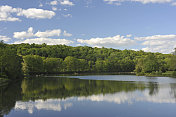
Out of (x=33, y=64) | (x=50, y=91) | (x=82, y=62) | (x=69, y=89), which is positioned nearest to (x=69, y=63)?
(x=82, y=62)

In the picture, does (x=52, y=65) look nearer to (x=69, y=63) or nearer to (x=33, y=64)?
(x=69, y=63)

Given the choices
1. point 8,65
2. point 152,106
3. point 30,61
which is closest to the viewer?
point 152,106

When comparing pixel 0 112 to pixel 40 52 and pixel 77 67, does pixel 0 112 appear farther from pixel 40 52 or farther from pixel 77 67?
pixel 40 52

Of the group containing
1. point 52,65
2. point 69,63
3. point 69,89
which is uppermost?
point 69,63

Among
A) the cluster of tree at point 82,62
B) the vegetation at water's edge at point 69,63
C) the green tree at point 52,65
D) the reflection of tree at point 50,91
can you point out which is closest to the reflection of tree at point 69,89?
the reflection of tree at point 50,91

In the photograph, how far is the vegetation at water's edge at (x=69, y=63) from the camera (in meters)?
63.7

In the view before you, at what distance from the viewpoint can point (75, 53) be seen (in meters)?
180

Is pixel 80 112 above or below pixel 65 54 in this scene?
below

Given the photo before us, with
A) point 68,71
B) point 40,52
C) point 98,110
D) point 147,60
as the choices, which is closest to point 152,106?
point 98,110

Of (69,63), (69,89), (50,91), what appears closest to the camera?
(50,91)

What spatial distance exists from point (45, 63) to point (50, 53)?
4045 centimetres

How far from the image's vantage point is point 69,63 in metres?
141

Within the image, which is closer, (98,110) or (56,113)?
(56,113)

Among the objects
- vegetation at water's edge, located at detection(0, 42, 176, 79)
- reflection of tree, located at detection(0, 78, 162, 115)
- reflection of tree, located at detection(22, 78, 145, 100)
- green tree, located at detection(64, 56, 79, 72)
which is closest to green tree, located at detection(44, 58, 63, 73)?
vegetation at water's edge, located at detection(0, 42, 176, 79)
